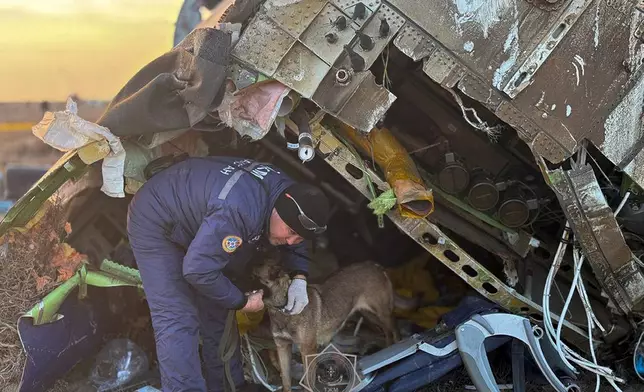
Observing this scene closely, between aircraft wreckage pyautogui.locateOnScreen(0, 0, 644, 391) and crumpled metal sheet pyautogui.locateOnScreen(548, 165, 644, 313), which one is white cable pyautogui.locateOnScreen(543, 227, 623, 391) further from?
crumpled metal sheet pyautogui.locateOnScreen(548, 165, 644, 313)

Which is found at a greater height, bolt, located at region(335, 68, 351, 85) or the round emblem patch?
bolt, located at region(335, 68, 351, 85)

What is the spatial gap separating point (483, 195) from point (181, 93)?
6.95 ft

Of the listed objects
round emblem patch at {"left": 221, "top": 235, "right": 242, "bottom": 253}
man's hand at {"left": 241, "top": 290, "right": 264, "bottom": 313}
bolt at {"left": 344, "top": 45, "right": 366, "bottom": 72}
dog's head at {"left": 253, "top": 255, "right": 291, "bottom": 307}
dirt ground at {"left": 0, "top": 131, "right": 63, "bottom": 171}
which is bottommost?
dirt ground at {"left": 0, "top": 131, "right": 63, "bottom": 171}

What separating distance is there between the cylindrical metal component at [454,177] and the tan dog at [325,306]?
990 mm

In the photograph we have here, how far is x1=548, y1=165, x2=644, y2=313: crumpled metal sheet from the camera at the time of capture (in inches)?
139

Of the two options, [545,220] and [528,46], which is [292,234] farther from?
[545,220]

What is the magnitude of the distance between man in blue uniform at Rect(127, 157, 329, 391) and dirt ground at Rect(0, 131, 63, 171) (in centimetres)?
385

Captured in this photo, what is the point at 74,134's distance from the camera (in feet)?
11.1

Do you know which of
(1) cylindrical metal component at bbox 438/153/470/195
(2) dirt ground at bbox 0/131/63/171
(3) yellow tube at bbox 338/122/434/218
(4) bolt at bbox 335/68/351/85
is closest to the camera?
(4) bolt at bbox 335/68/351/85

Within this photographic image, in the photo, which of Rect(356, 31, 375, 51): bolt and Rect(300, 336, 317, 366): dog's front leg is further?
Rect(300, 336, 317, 366): dog's front leg

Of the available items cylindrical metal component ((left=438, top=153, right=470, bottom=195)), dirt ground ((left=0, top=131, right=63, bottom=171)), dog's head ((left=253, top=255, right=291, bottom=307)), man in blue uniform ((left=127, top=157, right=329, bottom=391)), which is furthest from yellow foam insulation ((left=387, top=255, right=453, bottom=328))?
dirt ground ((left=0, top=131, right=63, bottom=171))

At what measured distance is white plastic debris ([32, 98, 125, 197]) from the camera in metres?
3.33

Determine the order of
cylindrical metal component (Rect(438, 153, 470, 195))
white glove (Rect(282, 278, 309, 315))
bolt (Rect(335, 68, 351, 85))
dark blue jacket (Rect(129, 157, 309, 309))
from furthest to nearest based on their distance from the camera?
1. cylindrical metal component (Rect(438, 153, 470, 195))
2. white glove (Rect(282, 278, 309, 315))
3. bolt (Rect(335, 68, 351, 85))
4. dark blue jacket (Rect(129, 157, 309, 309))

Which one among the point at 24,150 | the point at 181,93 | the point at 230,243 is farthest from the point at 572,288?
the point at 24,150
